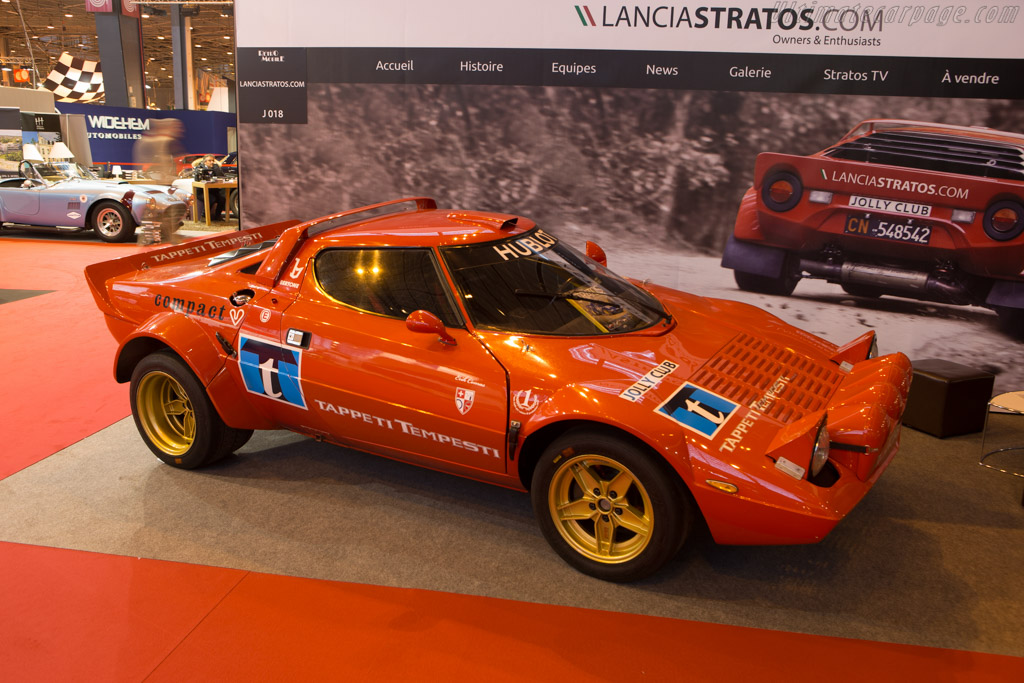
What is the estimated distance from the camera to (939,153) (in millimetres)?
5141

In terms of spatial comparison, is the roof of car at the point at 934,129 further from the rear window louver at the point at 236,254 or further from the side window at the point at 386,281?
the rear window louver at the point at 236,254

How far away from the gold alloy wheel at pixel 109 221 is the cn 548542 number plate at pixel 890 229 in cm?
1033

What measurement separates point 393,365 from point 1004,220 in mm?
4441

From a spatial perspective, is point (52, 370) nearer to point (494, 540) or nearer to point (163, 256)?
point (163, 256)

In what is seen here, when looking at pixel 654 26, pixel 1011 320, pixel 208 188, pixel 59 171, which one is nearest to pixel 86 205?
pixel 59 171

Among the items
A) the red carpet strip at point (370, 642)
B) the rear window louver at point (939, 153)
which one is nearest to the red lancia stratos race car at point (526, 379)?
the red carpet strip at point (370, 642)

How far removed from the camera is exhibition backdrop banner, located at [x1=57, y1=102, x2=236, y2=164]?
17422mm

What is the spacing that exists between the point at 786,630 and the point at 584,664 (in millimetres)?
789

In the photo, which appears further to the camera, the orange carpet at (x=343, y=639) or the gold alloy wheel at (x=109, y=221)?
the gold alloy wheel at (x=109, y=221)

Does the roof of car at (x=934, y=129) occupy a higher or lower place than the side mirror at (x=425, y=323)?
higher

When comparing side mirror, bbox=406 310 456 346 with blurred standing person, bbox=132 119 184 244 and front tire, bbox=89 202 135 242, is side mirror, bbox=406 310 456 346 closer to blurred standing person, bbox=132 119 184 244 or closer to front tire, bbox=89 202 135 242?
blurred standing person, bbox=132 119 184 244

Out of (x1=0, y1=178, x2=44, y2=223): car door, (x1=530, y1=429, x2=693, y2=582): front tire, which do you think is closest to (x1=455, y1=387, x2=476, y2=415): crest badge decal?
(x1=530, y1=429, x2=693, y2=582): front tire

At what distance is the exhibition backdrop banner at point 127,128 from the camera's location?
17422mm

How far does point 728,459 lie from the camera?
Result: 103 inches
